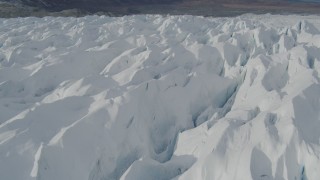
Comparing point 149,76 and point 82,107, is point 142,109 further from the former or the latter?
point 149,76

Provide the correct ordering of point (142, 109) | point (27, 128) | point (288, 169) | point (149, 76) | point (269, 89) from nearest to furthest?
point (288, 169), point (27, 128), point (142, 109), point (269, 89), point (149, 76)

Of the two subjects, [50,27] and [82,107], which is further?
[50,27]

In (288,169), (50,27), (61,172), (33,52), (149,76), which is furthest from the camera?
(50,27)

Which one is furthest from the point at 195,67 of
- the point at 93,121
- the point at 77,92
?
the point at 93,121

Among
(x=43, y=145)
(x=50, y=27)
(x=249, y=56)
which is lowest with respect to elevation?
(x=50, y=27)

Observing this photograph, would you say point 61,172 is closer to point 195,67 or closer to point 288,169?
point 288,169

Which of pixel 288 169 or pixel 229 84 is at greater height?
pixel 288 169
